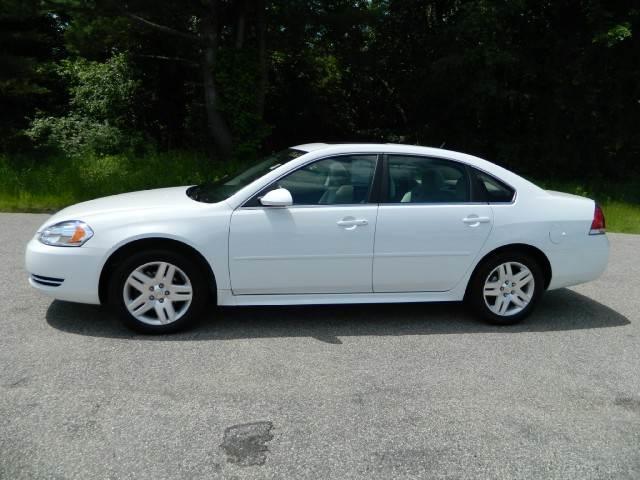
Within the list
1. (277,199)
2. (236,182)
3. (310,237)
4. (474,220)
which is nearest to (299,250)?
(310,237)

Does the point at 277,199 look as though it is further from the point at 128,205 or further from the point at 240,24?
the point at 240,24

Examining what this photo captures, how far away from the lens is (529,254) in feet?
17.7

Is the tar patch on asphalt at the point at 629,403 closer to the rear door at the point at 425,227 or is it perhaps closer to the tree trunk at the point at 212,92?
the rear door at the point at 425,227

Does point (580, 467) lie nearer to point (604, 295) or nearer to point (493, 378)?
point (493, 378)

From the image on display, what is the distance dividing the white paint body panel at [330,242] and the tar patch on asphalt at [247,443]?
1568mm

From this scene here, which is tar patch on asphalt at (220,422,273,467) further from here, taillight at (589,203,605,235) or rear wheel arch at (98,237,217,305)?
taillight at (589,203,605,235)

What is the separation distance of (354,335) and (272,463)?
6.52ft

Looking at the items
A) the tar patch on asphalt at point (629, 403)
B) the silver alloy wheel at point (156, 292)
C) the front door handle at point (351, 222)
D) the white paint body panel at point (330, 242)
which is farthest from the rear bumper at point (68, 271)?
the tar patch on asphalt at point (629, 403)

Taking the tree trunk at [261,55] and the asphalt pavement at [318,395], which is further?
the tree trunk at [261,55]

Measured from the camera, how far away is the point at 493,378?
425 cm

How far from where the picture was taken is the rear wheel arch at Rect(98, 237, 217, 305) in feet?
15.5

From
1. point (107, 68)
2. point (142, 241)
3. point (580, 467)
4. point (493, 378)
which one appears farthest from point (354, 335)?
point (107, 68)

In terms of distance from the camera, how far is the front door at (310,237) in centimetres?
482

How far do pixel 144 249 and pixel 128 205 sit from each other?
47cm
